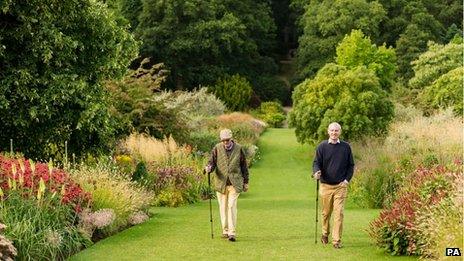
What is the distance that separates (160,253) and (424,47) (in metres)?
54.2

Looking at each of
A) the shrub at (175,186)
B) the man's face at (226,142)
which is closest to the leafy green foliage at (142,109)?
the shrub at (175,186)

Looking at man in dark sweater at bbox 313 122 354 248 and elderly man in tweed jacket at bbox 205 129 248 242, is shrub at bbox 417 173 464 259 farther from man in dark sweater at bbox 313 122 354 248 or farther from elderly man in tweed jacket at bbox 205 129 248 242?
elderly man in tweed jacket at bbox 205 129 248 242

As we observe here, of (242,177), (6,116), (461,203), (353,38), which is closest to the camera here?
(461,203)

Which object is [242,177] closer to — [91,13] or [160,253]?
[160,253]

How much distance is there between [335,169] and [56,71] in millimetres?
8698

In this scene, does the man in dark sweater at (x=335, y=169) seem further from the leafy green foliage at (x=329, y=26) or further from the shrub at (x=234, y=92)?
the leafy green foliage at (x=329, y=26)

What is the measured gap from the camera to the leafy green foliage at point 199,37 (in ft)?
200

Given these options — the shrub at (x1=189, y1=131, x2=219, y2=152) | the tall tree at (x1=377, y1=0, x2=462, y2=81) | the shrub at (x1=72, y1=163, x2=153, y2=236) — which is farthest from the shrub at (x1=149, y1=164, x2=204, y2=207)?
the tall tree at (x1=377, y1=0, x2=462, y2=81)

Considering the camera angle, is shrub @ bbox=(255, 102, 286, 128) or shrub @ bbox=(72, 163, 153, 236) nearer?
shrub @ bbox=(72, 163, 153, 236)

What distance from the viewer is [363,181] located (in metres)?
19.8

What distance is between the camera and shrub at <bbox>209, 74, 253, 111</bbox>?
6075 centimetres

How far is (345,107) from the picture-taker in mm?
34094

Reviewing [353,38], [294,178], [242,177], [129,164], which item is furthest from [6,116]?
[353,38]

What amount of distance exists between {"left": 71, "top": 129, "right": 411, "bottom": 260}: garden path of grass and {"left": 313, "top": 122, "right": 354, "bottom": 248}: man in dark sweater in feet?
1.91
